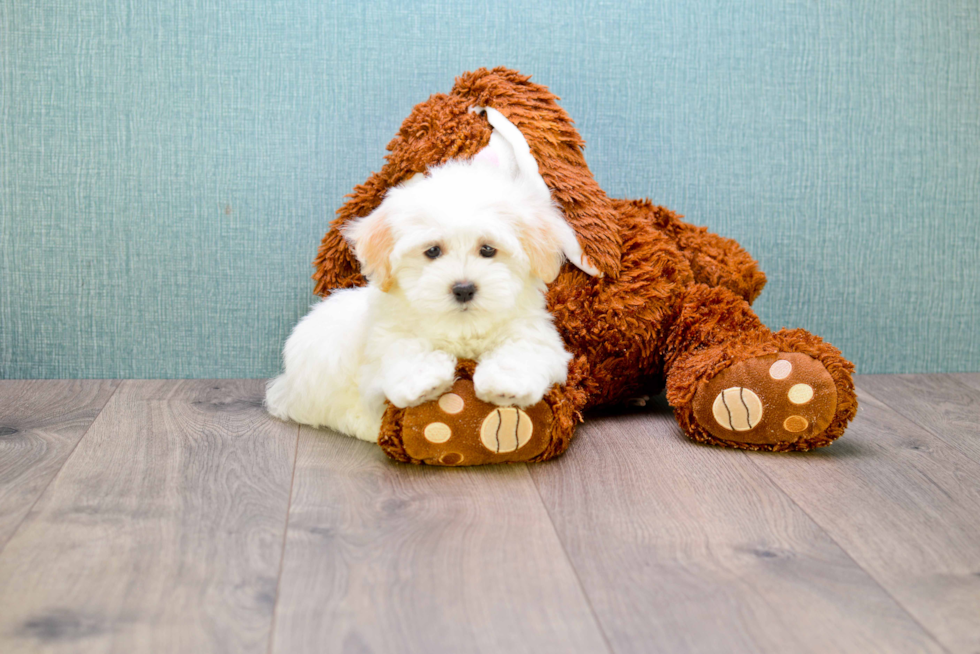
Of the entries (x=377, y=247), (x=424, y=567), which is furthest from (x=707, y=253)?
(x=424, y=567)

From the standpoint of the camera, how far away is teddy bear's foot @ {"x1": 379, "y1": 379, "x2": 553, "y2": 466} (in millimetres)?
1300

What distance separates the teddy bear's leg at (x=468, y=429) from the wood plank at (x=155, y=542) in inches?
7.2

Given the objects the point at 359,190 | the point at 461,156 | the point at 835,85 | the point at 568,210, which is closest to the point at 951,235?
the point at 835,85

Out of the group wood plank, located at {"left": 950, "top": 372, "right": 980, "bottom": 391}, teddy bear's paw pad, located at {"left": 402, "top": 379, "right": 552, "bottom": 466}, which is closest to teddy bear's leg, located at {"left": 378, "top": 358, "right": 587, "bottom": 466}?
teddy bear's paw pad, located at {"left": 402, "top": 379, "right": 552, "bottom": 466}

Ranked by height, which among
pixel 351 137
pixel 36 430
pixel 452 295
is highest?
pixel 351 137

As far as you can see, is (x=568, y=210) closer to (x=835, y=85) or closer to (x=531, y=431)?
(x=531, y=431)

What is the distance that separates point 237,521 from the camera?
3.74ft

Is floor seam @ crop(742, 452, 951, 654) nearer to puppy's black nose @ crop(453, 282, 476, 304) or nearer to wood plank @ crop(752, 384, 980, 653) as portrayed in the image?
wood plank @ crop(752, 384, 980, 653)

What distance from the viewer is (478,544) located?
1.07 m

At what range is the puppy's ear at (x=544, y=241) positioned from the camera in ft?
4.29

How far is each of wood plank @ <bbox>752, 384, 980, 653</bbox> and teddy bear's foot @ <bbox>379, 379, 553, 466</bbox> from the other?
0.37m

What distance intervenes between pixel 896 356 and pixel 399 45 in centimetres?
129

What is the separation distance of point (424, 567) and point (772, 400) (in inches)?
25.9

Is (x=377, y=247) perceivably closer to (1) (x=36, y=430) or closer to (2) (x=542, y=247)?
(2) (x=542, y=247)
